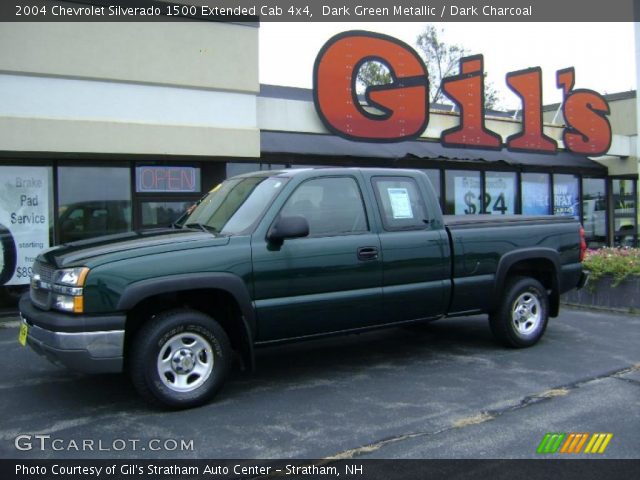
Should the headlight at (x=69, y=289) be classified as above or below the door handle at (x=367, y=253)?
below

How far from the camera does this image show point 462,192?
14.4 metres

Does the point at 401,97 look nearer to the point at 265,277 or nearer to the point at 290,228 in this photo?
the point at 290,228

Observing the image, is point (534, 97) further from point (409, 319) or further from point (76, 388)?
point (76, 388)

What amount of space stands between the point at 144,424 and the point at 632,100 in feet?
A: 61.5

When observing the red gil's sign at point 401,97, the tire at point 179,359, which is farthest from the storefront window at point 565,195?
the tire at point 179,359

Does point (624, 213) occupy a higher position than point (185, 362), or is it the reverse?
point (624, 213)

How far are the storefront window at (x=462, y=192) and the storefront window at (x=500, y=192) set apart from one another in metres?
0.30

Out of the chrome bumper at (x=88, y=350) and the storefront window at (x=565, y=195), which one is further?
the storefront window at (x=565, y=195)

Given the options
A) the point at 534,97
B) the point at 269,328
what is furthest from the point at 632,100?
the point at 269,328

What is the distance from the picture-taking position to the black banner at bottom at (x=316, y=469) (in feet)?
11.8

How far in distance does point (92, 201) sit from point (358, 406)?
673 cm

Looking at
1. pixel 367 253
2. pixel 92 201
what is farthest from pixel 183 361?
pixel 92 201

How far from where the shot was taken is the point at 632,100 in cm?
1864

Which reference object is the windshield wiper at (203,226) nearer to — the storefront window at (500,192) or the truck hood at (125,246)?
the truck hood at (125,246)
